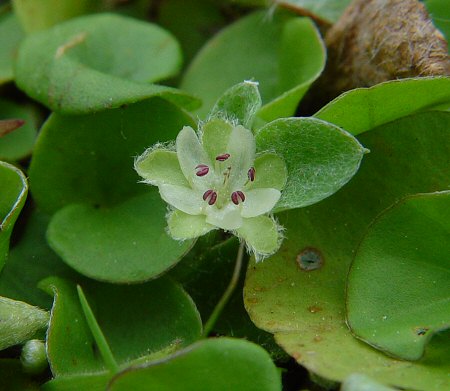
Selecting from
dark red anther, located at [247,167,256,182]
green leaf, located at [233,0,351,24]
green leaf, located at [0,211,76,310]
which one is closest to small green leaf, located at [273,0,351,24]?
green leaf, located at [233,0,351,24]

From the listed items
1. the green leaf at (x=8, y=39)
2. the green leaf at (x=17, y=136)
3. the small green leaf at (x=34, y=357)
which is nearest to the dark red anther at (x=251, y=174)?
the small green leaf at (x=34, y=357)

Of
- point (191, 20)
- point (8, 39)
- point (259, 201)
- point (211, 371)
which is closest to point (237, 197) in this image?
point (259, 201)

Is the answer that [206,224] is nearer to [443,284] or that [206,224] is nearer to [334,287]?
[334,287]

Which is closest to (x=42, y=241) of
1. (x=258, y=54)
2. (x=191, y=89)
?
(x=191, y=89)

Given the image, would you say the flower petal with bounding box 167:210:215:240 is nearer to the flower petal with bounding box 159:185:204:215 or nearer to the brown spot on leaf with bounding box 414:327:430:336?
the flower petal with bounding box 159:185:204:215

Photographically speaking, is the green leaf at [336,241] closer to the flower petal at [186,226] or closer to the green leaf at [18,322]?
the flower petal at [186,226]

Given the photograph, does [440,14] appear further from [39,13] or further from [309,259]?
[39,13]
